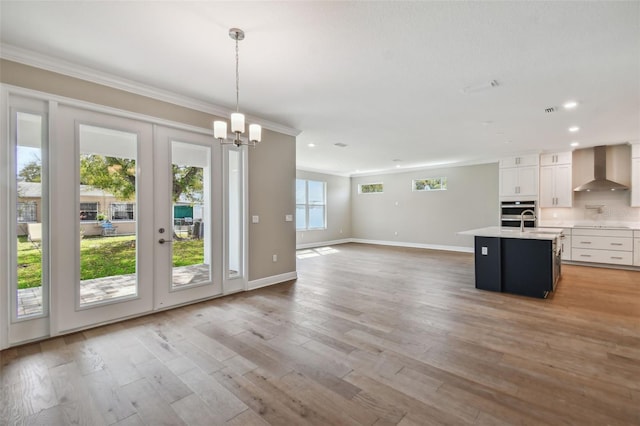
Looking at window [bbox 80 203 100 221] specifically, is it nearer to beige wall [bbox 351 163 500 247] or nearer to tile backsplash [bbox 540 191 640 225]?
beige wall [bbox 351 163 500 247]

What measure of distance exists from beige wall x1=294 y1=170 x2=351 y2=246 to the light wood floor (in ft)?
19.8

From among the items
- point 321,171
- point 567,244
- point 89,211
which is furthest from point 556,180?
point 89,211

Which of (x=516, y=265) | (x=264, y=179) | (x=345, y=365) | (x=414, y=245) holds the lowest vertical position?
(x=345, y=365)

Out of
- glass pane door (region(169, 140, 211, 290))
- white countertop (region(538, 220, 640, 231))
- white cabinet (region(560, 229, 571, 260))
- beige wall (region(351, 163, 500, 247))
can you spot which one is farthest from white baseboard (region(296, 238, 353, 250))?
white cabinet (region(560, 229, 571, 260))

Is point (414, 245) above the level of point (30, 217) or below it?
below

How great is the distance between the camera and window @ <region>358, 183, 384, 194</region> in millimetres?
10789

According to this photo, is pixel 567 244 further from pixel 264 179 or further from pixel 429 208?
pixel 264 179

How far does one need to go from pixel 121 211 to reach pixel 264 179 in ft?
6.81

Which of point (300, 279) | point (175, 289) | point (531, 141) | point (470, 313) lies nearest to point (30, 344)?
point (175, 289)

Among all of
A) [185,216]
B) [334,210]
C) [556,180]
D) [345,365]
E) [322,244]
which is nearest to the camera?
[345,365]

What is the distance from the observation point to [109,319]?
10.7 feet

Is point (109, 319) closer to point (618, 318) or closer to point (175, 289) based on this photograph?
point (175, 289)

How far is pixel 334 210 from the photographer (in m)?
10.9

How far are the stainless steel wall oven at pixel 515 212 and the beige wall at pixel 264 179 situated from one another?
19.1 feet
